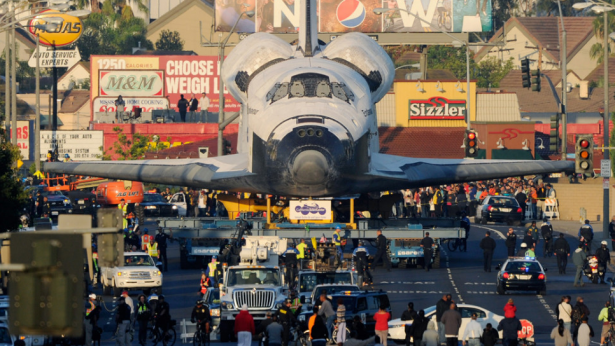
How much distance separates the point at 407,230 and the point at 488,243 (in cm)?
307

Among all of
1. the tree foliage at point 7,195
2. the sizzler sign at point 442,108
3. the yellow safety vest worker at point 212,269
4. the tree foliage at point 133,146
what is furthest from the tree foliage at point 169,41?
the tree foliage at point 7,195

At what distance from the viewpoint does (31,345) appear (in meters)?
20.5

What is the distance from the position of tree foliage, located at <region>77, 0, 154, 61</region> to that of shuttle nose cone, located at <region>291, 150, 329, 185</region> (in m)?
111

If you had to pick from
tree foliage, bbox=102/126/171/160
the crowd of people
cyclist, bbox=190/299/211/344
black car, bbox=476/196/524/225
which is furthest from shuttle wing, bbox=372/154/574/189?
tree foliage, bbox=102/126/171/160

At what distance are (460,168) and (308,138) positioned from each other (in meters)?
9.63

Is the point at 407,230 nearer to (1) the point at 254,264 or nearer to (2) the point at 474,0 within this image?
(1) the point at 254,264

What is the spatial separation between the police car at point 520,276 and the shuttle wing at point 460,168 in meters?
3.43

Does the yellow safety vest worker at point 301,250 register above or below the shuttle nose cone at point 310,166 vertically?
below

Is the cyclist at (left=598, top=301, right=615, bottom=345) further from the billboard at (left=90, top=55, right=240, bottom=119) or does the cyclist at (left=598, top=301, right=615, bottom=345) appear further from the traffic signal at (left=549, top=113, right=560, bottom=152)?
the billboard at (left=90, top=55, right=240, bottom=119)

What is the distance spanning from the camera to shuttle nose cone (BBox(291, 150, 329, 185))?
25000 millimetres

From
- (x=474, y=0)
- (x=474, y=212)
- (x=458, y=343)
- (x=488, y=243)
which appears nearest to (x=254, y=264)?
(x=458, y=343)

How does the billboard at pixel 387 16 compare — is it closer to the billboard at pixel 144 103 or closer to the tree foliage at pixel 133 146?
the tree foliage at pixel 133 146

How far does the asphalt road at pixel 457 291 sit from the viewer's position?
89.7ft

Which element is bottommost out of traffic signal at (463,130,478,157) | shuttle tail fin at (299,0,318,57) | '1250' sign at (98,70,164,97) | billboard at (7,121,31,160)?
traffic signal at (463,130,478,157)
